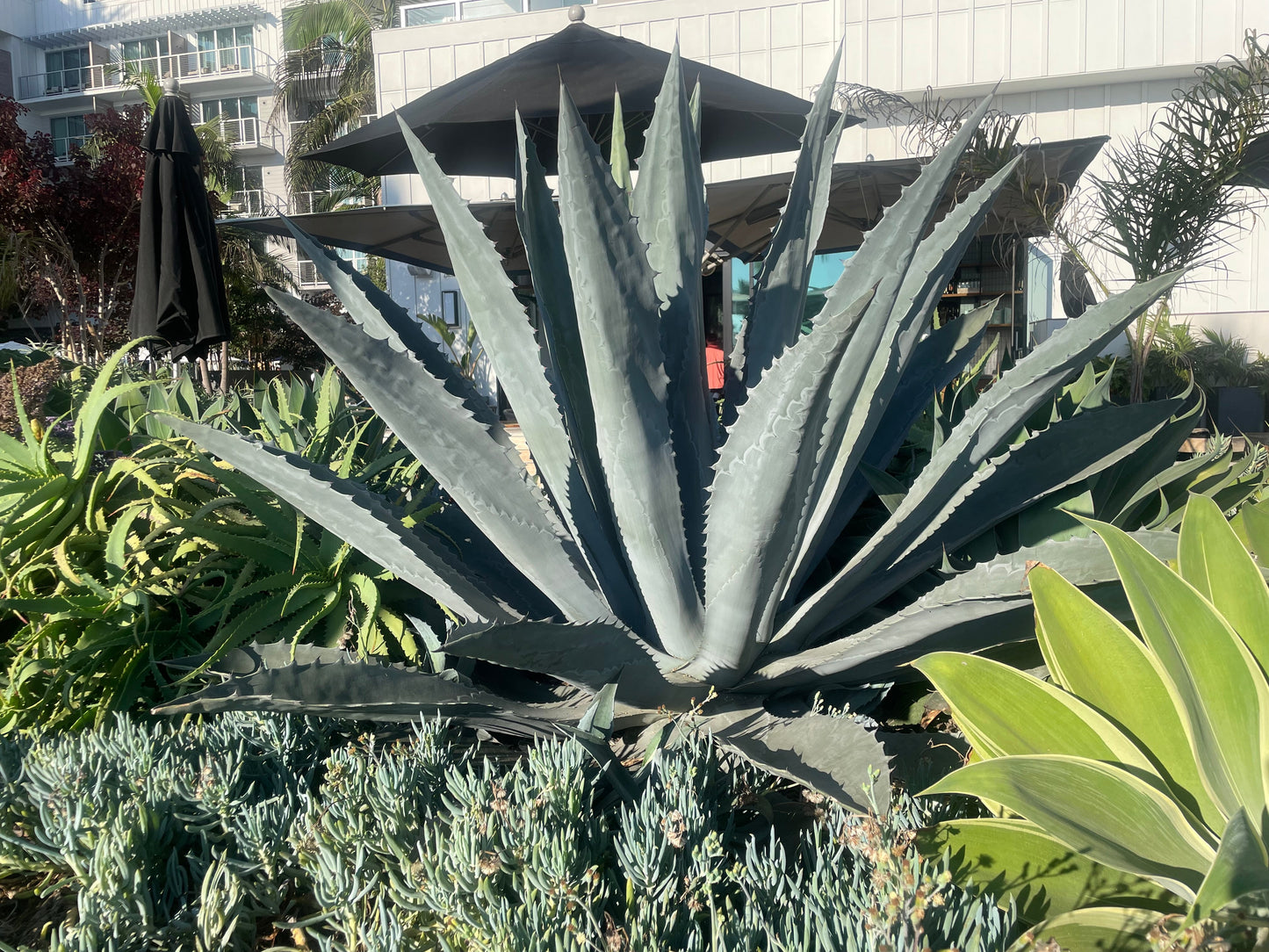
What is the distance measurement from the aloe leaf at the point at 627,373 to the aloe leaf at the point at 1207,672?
0.63 meters

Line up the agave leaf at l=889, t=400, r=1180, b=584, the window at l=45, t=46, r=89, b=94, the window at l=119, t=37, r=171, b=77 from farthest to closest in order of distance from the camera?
the window at l=45, t=46, r=89, b=94
the window at l=119, t=37, r=171, b=77
the agave leaf at l=889, t=400, r=1180, b=584

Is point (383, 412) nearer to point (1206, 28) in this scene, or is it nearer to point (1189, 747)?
point (1189, 747)

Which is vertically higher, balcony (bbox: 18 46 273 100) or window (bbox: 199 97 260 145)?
balcony (bbox: 18 46 273 100)

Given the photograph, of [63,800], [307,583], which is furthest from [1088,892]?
[307,583]

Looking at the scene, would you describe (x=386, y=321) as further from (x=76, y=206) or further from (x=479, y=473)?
(x=76, y=206)

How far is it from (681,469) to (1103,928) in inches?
36.2

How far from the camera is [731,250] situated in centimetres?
787

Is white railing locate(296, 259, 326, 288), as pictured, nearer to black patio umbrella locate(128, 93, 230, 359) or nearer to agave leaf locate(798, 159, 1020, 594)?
black patio umbrella locate(128, 93, 230, 359)

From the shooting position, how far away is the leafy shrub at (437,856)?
2.53 ft

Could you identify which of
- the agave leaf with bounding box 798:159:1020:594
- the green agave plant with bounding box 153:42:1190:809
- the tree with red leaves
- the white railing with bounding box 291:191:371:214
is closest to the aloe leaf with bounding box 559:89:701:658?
the green agave plant with bounding box 153:42:1190:809

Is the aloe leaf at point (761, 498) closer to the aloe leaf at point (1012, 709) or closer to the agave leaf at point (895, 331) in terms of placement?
the agave leaf at point (895, 331)

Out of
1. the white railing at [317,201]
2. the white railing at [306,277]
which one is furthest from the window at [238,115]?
the white railing at [317,201]

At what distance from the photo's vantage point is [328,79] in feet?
71.2

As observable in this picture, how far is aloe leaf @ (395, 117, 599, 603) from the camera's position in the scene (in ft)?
4.76
